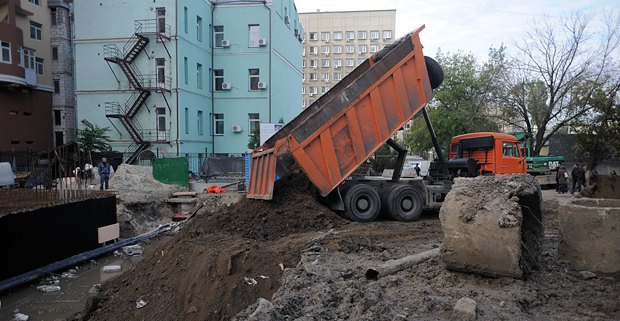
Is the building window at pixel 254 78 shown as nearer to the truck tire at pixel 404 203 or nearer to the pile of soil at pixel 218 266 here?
the truck tire at pixel 404 203

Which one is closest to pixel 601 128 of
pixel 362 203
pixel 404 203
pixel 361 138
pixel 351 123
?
pixel 404 203

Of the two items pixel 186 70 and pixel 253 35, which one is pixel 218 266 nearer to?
pixel 186 70

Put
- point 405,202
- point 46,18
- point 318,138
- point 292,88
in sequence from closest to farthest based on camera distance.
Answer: point 318,138
point 405,202
point 46,18
point 292,88

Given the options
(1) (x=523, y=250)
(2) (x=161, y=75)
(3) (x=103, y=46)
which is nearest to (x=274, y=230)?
(1) (x=523, y=250)

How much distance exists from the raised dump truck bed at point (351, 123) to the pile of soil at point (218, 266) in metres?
0.71

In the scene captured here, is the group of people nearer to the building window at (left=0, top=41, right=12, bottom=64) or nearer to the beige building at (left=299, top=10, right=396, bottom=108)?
the building window at (left=0, top=41, right=12, bottom=64)

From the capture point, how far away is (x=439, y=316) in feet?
12.4

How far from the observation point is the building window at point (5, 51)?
2742cm

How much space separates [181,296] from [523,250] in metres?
4.25

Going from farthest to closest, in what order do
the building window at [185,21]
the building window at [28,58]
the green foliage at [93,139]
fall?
the building window at [28,58] → the building window at [185,21] → the green foliage at [93,139]

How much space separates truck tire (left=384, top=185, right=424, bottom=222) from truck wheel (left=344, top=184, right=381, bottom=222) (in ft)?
1.33

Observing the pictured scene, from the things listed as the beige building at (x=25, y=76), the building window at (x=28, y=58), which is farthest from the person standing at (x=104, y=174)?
the building window at (x=28, y=58)

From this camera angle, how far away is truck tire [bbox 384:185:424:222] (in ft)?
37.5

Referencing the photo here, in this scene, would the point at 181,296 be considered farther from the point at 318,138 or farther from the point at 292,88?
the point at 292,88
